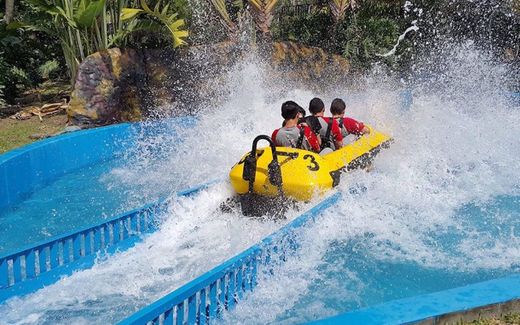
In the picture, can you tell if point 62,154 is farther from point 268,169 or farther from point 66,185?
point 268,169

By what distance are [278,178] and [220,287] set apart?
4.37 feet

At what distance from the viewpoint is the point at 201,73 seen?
11.1m

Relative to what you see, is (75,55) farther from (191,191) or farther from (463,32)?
(463,32)

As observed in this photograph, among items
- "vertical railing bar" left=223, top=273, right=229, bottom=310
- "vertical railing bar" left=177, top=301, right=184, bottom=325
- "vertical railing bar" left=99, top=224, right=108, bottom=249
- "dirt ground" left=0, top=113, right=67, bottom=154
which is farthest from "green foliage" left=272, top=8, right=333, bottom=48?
"vertical railing bar" left=177, top=301, right=184, bottom=325

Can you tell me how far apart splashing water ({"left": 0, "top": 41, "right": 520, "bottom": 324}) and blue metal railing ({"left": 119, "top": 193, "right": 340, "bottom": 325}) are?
0.35 feet

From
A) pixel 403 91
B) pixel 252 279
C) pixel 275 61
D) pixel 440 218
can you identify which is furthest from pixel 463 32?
pixel 252 279

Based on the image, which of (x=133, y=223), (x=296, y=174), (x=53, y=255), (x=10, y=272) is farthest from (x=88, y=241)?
(x=296, y=174)

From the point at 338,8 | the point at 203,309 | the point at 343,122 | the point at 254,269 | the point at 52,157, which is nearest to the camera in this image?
the point at 203,309

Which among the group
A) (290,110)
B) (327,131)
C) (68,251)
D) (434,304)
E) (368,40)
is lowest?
(68,251)

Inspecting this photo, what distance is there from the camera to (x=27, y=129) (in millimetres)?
9633

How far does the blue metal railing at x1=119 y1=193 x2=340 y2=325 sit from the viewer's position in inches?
133

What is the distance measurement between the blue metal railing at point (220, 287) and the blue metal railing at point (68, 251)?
137cm

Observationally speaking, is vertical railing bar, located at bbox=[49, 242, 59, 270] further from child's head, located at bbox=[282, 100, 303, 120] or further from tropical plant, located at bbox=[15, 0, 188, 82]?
tropical plant, located at bbox=[15, 0, 188, 82]

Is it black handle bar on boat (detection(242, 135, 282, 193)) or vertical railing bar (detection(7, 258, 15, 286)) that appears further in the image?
black handle bar on boat (detection(242, 135, 282, 193))
